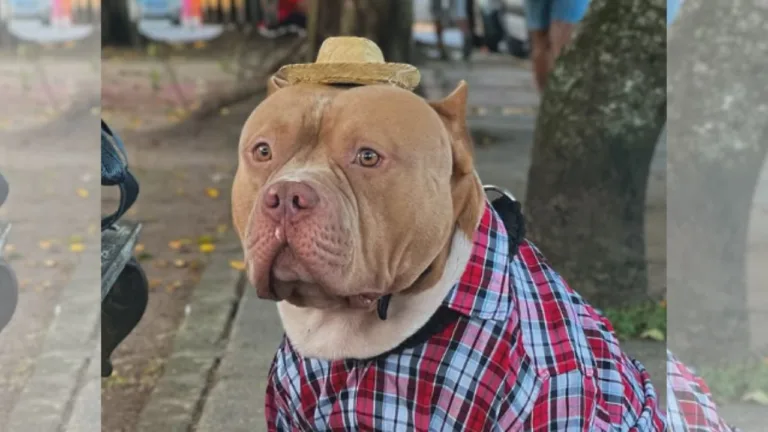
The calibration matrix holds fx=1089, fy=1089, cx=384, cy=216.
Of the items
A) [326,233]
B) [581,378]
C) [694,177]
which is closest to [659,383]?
[694,177]

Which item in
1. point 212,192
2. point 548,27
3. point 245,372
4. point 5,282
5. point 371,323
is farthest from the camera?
point 212,192

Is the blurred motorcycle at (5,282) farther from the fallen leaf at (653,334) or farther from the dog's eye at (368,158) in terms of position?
the fallen leaf at (653,334)

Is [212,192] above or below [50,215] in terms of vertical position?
below

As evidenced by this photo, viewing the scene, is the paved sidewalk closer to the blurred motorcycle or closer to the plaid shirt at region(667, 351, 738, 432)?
the blurred motorcycle

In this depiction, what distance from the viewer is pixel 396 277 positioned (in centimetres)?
207

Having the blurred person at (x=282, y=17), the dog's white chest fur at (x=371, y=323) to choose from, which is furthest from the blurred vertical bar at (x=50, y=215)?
the blurred person at (x=282, y=17)

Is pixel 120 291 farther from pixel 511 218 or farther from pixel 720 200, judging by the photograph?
pixel 720 200

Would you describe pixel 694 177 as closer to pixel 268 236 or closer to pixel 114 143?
pixel 114 143

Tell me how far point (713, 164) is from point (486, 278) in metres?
1.98

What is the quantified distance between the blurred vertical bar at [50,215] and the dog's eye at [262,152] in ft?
2.48

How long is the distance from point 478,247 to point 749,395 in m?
Result: 1.72

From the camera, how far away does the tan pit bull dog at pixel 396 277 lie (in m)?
1.95

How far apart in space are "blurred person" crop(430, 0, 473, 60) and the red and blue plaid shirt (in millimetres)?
8950

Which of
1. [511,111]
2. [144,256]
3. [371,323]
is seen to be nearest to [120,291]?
[371,323]
